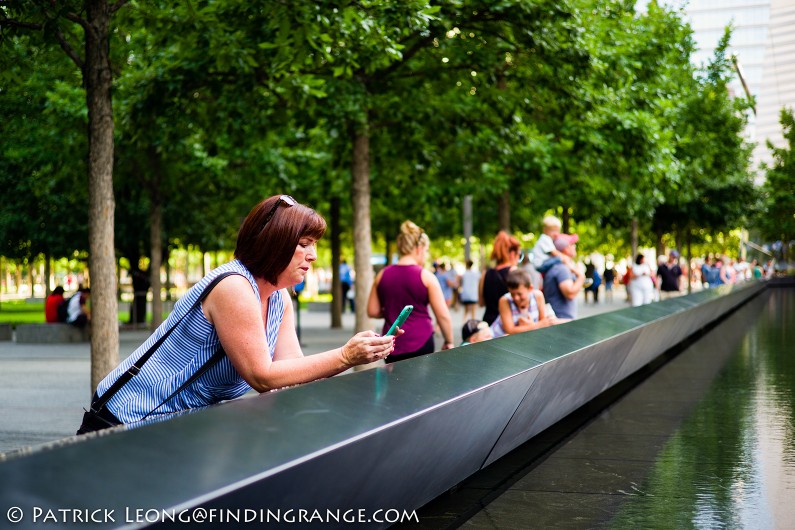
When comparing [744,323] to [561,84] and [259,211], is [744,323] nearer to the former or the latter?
[561,84]

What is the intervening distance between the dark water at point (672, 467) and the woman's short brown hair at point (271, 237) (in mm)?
2058

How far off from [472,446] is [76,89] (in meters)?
15.5

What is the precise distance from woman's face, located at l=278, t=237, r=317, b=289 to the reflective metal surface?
36 cm

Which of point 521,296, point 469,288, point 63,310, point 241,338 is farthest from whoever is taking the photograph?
point 469,288

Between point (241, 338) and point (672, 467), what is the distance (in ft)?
12.9

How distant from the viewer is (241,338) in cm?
339

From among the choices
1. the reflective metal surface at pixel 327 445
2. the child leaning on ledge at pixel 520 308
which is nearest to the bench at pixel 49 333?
the child leaning on ledge at pixel 520 308

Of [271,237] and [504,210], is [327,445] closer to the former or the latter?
[271,237]

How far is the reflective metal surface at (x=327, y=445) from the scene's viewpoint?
2.37 metres

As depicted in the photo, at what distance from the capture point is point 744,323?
2497cm

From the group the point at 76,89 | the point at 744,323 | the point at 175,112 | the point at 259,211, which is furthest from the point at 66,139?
the point at 259,211

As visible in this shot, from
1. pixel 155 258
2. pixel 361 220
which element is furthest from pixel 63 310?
pixel 361 220

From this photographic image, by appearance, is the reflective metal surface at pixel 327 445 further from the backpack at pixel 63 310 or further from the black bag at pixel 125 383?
the backpack at pixel 63 310

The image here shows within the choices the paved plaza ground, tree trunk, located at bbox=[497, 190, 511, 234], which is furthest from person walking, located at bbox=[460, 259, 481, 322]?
tree trunk, located at bbox=[497, 190, 511, 234]
